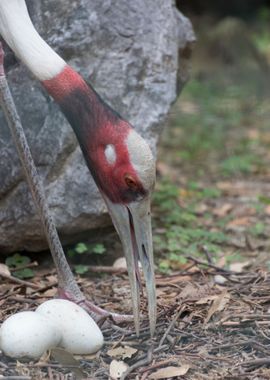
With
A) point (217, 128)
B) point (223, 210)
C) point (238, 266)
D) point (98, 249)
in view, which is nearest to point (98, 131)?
point (98, 249)

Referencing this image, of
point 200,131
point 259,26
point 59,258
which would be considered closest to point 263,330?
point 59,258

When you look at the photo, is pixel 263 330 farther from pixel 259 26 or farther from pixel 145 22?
pixel 259 26

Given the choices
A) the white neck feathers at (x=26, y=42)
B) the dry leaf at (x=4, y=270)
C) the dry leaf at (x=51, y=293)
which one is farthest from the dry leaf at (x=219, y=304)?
the white neck feathers at (x=26, y=42)

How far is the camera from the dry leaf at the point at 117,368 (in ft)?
12.0

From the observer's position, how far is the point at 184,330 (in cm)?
411

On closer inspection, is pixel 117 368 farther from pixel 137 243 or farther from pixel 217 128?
pixel 217 128

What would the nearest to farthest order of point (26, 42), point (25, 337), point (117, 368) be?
point (25, 337) → point (117, 368) → point (26, 42)

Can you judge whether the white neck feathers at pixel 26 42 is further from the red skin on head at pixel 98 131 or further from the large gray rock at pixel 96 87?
the large gray rock at pixel 96 87

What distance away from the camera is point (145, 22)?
5.30 meters

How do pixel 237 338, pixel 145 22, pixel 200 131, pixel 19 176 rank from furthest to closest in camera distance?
pixel 200 131
pixel 145 22
pixel 19 176
pixel 237 338

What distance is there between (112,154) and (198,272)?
4.26ft

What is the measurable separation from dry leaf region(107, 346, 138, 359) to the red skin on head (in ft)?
1.98

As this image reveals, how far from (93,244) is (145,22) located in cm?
126

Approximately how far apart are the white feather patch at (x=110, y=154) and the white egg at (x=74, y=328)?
2.05 ft
